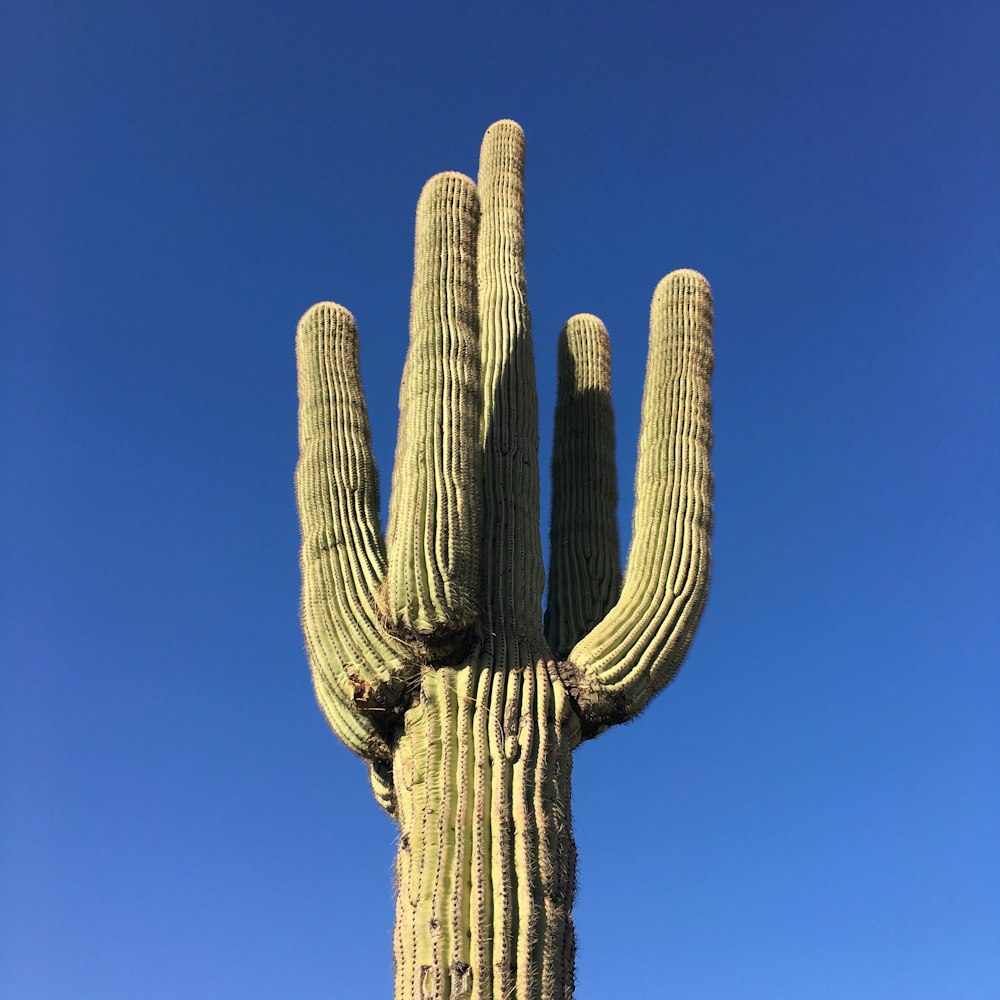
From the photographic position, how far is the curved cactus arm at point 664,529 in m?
Answer: 7.65

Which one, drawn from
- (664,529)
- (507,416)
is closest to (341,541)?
(507,416)

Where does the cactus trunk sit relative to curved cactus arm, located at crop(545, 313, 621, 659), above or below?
below

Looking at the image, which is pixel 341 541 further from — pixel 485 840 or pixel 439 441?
pixel 485 840

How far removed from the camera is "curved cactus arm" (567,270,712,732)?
7648 millimetres

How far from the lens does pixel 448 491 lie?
24.4 ft

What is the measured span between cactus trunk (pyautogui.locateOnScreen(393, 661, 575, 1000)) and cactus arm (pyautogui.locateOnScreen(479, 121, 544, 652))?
0.39 m

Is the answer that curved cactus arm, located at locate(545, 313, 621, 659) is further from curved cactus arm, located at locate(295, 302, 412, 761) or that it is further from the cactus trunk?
curved cactus arm, located at locate(295, 302, 412, 761)

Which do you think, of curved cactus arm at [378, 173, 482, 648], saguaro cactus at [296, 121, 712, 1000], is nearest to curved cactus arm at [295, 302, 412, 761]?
saguaro cactus at [296, 121, 712, 1000]

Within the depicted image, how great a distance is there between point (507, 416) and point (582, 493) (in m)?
1.15

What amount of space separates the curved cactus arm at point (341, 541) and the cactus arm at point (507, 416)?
0.69m

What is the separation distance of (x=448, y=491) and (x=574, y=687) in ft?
4.37

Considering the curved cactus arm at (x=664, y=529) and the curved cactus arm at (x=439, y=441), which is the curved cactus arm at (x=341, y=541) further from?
the curved cactus arm at (x=664, y=529)

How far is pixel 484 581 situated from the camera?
7820mm

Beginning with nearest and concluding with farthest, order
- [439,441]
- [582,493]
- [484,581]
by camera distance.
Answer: [439,441] < [484,581] < [582,493]
